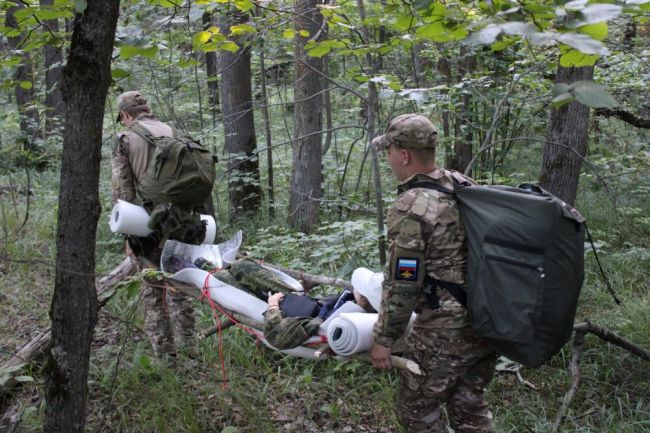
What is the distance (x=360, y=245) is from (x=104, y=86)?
402 cm

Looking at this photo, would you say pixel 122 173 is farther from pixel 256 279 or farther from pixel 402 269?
pixel 402 269

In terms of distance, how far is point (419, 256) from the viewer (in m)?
2.85

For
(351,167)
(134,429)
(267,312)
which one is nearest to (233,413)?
(134,429)

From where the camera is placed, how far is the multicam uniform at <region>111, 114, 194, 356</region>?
461 centimetres

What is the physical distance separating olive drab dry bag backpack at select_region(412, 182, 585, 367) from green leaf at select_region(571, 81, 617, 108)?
1.13 m

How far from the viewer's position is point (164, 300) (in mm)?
4832

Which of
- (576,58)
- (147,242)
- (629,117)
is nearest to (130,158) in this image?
(147,242)

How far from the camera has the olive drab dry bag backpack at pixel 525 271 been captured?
2592 millimetres

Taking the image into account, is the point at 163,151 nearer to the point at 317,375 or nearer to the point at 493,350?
the point at 317,375

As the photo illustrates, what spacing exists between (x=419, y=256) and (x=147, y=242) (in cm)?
280

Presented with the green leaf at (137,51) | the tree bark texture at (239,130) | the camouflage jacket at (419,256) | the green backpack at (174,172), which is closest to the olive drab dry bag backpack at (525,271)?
the camouflage jacket at (419,256)

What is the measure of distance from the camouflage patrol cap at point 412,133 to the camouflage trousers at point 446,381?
98cm

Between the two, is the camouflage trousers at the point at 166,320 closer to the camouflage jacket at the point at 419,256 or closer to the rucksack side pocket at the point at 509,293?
the camouflage jacket at the point at 419,256

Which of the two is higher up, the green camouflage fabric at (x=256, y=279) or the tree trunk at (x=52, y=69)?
the tree trunk at (x=52, y=69)
